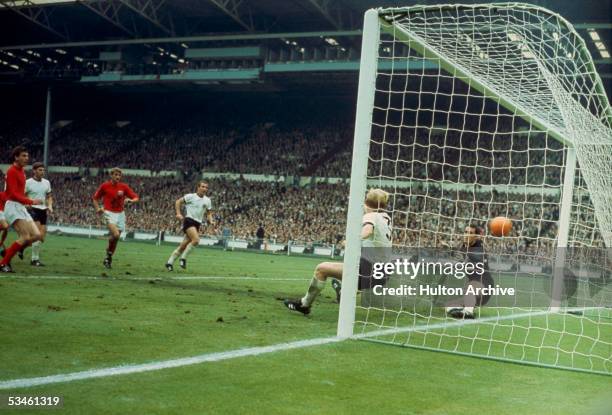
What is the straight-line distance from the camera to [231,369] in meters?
4.55

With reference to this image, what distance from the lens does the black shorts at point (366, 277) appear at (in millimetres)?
7465

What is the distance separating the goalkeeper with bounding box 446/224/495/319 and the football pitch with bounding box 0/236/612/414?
1917 millimetres

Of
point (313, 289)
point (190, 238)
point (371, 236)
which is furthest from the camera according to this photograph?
point (190, 238)

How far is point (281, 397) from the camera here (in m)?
3.91

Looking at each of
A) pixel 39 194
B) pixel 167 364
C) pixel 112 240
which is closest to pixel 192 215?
pixel 112 240

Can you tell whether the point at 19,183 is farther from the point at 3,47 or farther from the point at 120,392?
the point at 3,47

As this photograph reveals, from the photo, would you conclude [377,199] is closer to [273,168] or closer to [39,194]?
[39,194]

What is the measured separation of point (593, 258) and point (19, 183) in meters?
10.6

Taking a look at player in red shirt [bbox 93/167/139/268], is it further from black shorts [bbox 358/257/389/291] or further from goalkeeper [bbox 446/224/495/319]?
goalkeeper [bbox 446/224/495/319]

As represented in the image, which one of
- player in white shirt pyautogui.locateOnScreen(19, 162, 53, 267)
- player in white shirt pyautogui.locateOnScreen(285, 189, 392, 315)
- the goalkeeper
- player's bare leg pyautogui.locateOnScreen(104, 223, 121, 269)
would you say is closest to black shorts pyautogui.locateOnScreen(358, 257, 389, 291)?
player in white shirt pyautogui.locateOnScreen(285, 189, 392, 315)

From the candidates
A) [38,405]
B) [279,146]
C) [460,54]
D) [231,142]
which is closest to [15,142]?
[231,142]

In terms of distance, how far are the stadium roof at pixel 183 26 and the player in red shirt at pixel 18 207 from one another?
78.8ft

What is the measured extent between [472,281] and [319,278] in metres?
3.32

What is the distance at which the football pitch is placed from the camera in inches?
149
